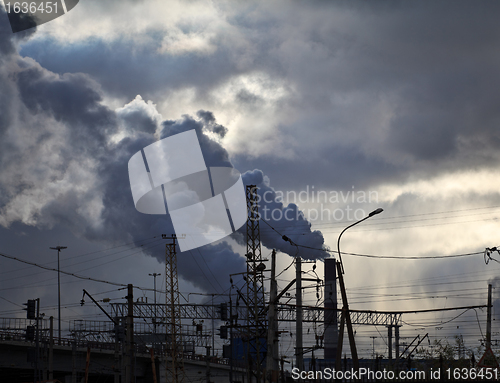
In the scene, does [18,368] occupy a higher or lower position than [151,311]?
lower

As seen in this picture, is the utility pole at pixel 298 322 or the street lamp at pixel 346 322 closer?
the street lamp at pixel 346 322

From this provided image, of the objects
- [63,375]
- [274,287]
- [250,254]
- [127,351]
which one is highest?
[250,254]

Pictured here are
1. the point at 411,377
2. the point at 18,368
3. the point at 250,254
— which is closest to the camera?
the point at 411,377

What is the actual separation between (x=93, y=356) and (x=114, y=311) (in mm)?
7762

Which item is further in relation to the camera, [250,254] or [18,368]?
[18,368]

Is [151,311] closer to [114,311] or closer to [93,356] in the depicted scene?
[114,311]

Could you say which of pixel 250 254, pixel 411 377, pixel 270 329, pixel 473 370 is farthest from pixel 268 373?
pixel 250 254

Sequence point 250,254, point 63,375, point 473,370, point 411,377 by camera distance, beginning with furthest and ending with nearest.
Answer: point 63,375
point 250,254
point 473,370
point 411,377

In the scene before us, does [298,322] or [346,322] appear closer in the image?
[346,322]

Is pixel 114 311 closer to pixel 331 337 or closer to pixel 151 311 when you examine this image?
pixel 151 311

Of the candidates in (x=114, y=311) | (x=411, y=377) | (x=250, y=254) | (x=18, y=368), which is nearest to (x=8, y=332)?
(x=18, y=368)

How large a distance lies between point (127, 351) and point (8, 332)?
4015 cm

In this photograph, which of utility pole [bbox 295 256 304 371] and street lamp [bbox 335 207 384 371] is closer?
street lamp [bbox 335 207 384 371]

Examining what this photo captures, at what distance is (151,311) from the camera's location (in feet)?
255
